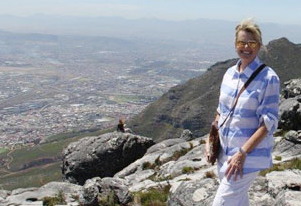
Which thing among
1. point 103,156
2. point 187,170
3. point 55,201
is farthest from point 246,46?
point 103,156

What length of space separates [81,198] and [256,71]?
13.7 m

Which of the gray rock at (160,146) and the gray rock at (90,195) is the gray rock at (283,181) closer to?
the gray rock at (90,195)

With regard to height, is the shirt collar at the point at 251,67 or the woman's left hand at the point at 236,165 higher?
the shirt collar at the point at 251,67

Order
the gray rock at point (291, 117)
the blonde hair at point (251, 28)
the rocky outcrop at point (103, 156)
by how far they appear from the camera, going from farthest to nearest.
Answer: the rocky outcrop at point (103, 156), the gray rock at point (291, 117), the blonde hair at point (251, 28)

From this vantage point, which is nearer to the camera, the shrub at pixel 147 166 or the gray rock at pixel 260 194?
the gray rock at pixel 260 194

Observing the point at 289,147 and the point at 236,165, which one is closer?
the point at 236,165

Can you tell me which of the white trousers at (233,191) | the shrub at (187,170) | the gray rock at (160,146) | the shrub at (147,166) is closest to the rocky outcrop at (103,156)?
the gray rock at (160,146)

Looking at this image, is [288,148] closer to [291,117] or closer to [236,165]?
[291,117]

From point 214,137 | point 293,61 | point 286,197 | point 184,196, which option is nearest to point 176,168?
point 184,196

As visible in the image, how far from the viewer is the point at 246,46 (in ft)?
26.0

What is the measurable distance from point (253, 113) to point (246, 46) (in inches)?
52.1

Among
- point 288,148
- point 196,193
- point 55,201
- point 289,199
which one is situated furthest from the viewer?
point 288,148

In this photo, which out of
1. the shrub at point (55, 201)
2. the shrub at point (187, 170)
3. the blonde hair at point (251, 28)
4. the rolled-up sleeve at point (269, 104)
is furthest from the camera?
the shrub at point (187, 170)

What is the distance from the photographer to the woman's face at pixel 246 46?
787cm
